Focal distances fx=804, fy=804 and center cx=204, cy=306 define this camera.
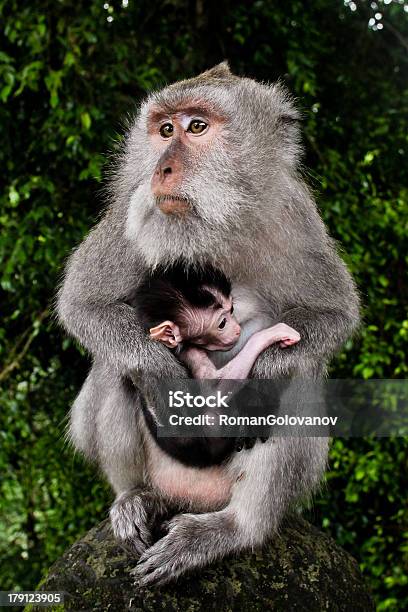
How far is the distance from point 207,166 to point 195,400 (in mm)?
927

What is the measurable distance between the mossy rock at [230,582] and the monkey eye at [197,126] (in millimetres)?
1722

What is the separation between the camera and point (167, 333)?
3.17m

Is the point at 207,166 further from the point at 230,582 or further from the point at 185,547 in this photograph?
the point at 230,582

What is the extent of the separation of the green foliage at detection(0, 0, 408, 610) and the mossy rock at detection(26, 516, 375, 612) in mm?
1727

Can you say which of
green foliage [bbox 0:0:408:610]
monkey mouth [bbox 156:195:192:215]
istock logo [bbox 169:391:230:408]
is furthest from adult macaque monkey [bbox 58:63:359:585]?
green foliage [bbox 0:0:408:610]

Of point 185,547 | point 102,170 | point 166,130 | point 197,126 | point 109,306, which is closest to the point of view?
point 185,547

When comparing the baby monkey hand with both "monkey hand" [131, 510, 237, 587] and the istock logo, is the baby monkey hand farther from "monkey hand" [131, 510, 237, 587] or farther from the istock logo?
"monkey hand" [131, 510, 237, 587]

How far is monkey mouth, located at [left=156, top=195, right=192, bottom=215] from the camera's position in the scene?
3125 mm

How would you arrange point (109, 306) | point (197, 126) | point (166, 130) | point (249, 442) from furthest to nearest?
point (109, 306)
point (166, 130)
point (197, 126)
point (249, 442)

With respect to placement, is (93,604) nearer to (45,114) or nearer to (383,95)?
(45,114)

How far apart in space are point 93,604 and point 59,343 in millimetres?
2954

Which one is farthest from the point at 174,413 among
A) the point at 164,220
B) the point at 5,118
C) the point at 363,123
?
the point at 363,123

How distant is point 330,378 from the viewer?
Result: 18.3 ft

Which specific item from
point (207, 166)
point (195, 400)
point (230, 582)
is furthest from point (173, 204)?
point (230, 582)
